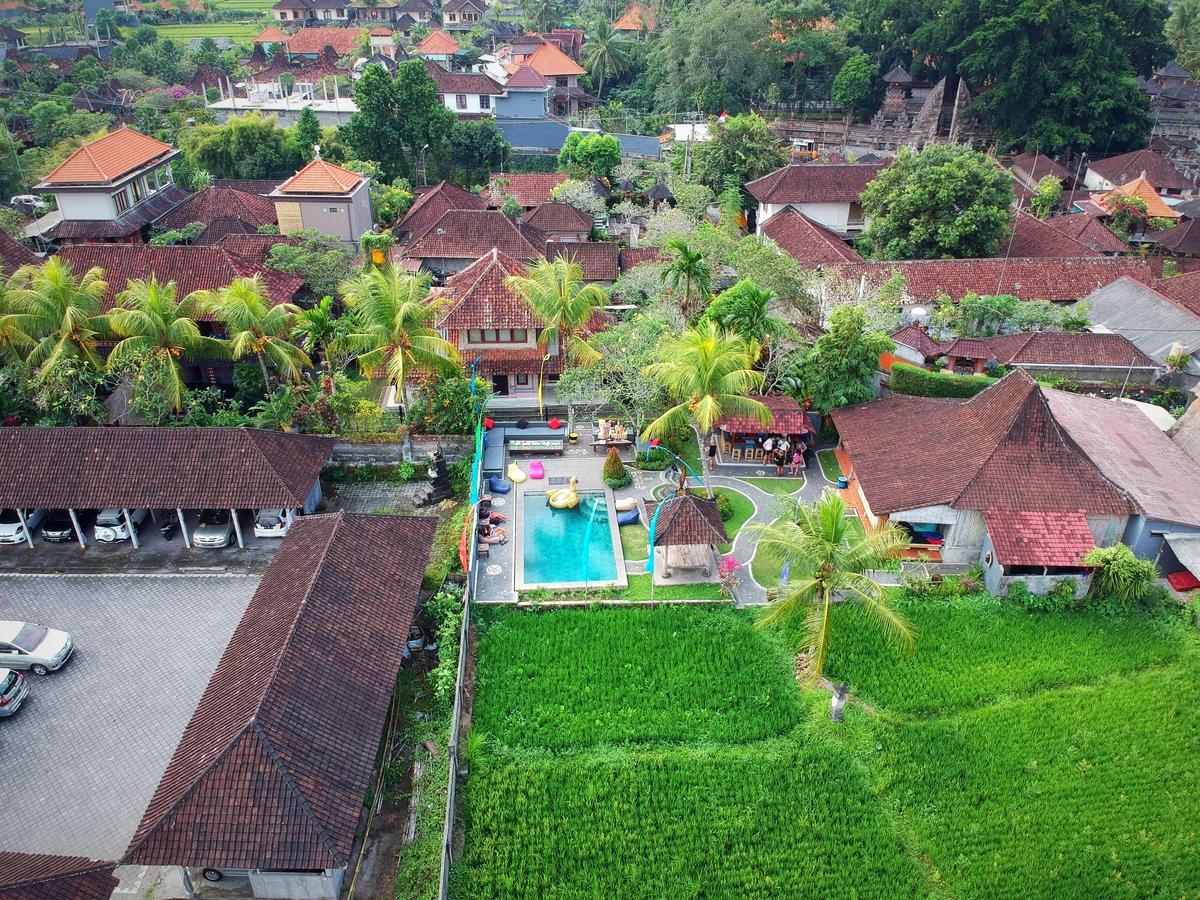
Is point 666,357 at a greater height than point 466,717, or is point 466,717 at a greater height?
point 666,357

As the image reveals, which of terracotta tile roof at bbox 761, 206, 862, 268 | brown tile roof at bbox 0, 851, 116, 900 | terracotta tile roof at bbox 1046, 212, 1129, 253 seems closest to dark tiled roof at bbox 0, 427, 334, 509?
brown tile roof at bbox 0, 851, 116, 900

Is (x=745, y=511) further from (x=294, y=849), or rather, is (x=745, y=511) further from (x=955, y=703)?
(x=294, y=849)

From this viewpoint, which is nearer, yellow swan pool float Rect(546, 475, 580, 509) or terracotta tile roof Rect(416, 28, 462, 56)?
yellow swan pool float Rect(546, 475, 580, 509)

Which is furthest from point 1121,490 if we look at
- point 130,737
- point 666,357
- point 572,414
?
point 130,737

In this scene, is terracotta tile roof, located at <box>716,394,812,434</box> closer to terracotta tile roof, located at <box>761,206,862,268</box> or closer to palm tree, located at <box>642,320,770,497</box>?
palm tree, located at <box>642,320,770,497</box>

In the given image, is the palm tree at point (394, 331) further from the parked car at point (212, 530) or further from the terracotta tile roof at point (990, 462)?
the terracotta tile roof at point (990, 462)

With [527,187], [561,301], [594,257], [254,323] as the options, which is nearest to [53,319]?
[254,323]

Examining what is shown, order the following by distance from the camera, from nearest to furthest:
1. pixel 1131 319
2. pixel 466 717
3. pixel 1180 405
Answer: pixel 466 717
pixel 1180 405
pixel 1131 319
